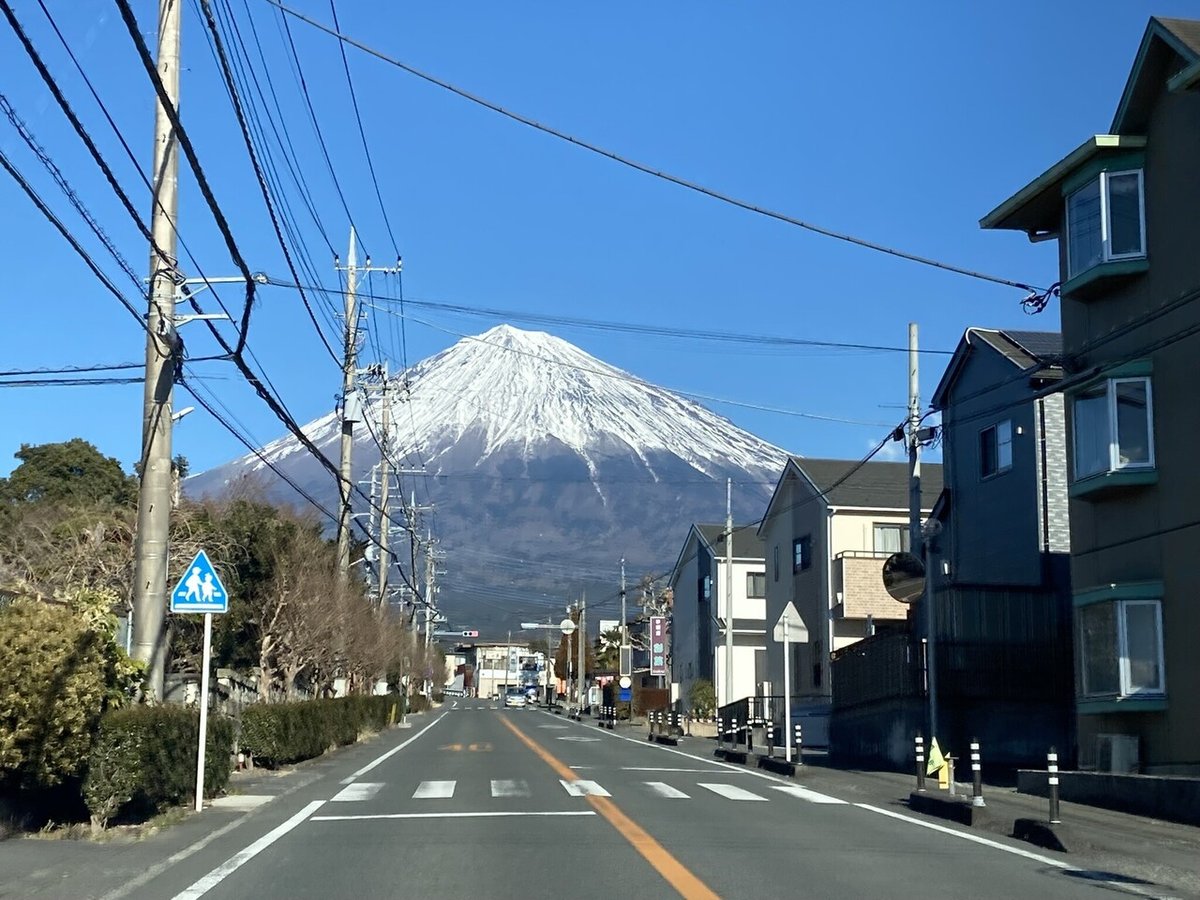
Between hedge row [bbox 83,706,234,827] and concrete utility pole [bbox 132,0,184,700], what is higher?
concrete utility pole [bbox 132,0,184,700]

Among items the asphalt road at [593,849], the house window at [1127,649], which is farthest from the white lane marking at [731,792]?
the house window at [1127,649]

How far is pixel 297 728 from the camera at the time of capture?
25328mm

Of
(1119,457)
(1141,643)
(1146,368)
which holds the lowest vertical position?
(1141,643)

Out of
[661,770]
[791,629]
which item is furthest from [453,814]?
[791,629]

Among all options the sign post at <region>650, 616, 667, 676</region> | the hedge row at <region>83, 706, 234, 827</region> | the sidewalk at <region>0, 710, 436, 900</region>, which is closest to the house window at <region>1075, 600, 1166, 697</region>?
the sidewalk at <region>0, 710, 436, 900</region>

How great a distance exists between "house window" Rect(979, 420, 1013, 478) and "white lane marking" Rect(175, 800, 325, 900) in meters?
17.9

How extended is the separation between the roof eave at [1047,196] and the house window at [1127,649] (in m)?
6.57

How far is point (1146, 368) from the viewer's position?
19.4m

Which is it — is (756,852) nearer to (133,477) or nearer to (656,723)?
(656,723)

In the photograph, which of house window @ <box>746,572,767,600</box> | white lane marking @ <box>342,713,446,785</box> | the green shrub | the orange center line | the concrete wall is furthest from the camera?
house window @ <box>746,572,767,600</box>

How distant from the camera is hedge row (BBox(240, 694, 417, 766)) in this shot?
2301 cm

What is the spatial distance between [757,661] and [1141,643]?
41354 millimetres

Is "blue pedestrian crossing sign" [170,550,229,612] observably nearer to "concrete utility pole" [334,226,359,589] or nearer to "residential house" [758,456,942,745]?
"concrete utility pole" [334,226,359,589]

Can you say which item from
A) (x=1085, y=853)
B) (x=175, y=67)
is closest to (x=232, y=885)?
(x=1085, y=853)
